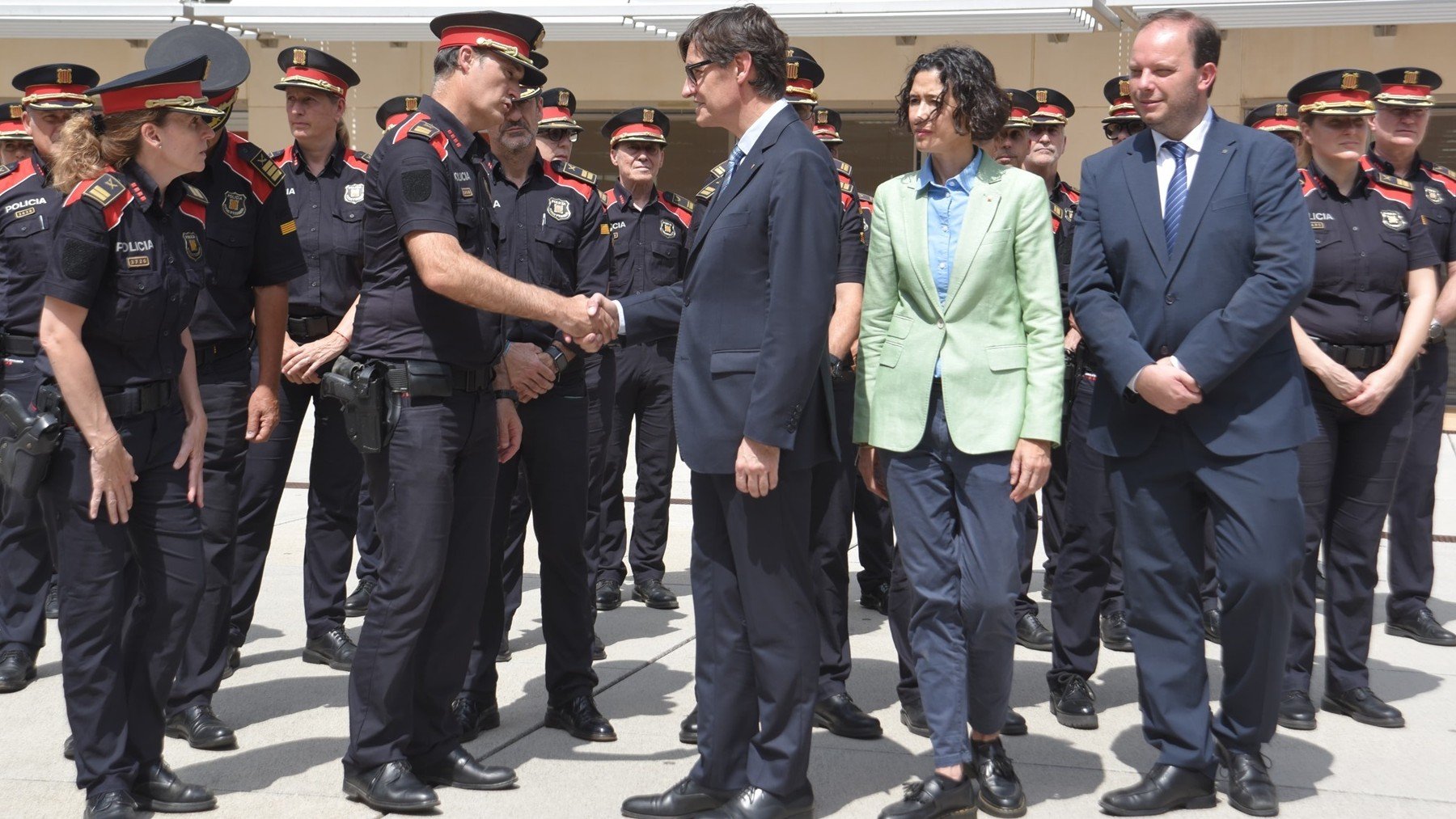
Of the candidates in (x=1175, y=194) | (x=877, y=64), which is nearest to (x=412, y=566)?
(x=1175, y=194)

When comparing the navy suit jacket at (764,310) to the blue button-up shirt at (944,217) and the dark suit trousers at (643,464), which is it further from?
the dark suit trousers at (643,464)

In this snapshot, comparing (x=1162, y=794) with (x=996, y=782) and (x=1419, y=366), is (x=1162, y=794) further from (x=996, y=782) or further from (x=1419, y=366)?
(x=1419, y=366)

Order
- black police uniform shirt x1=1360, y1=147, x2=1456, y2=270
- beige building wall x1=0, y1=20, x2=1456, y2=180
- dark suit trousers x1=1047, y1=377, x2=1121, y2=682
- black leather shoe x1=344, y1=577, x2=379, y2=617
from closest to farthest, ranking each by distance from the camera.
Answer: dark suit trousers x1=1047, y1=377, x2=1121, y2=682
black police uniform shirt x1=1360, y1=147, x2=1456, y2=270
black leather shoe x1=344, y1=577, x2=379, y2=617
beige building wall x1=0, y1=20, x2=1456, y2=180

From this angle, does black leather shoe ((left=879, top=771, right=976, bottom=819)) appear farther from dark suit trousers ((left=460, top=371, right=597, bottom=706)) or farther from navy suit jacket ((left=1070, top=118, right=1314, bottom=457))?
dark suit trousers ((left=460, top=371, right=597, bottom=706))

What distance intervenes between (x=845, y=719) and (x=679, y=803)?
0.89 m

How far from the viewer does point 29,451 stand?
3.60 m

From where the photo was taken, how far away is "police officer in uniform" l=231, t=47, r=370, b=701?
202 inches

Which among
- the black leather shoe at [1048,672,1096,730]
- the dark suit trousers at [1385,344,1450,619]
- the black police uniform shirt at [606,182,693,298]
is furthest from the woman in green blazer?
the black police uniform shirt at [606,182,693,298]

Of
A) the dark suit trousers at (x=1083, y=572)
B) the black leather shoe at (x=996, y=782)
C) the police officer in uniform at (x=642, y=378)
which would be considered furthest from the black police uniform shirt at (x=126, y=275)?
the dark suit trousers at (x=1083, y=572)

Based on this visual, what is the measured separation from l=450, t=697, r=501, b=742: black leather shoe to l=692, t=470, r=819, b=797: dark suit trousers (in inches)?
37.1

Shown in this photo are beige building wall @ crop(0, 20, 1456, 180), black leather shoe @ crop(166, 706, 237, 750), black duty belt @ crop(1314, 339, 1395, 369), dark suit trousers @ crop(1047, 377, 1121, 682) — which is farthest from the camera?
beige building wall @ crop(0, 20, 1456, 180)

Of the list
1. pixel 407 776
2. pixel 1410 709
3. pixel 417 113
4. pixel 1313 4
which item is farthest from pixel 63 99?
pixel 1313 4

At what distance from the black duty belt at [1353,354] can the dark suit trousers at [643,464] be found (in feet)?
9.19

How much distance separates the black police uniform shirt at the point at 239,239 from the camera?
4.51 meters
